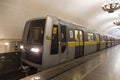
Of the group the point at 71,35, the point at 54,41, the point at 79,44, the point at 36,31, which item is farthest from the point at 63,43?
the point at 79,44

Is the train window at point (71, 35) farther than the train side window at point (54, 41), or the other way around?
the train window at point (71, 35)

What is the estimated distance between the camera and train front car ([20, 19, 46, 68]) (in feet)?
17.7

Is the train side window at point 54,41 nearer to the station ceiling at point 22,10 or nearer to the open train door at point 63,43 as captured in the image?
the open train door at point 63,43

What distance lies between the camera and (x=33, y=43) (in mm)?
5785

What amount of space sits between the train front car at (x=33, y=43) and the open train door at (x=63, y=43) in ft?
3.37

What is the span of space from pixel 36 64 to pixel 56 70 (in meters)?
0.90

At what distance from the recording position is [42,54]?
202 inches

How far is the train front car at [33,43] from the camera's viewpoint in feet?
17.7

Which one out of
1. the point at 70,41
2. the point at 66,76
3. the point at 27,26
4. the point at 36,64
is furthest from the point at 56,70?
the point at 27,26

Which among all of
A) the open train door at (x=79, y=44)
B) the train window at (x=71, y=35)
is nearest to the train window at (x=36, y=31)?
the train window at (x=71, y=35)

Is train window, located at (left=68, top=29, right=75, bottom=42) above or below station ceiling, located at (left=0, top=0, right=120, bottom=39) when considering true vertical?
below

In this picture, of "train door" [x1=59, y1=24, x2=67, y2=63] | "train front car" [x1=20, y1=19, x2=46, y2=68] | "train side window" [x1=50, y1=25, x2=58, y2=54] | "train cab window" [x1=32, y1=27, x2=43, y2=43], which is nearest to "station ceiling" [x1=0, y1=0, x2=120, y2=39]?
"train front car" [x1=20, y1=19, x2=46, y2=68]

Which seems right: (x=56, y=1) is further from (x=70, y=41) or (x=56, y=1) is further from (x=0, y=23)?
(x=0, y=23)

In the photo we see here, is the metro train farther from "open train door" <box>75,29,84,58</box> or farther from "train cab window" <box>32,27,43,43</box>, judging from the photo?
"open train door" <box>75,29,84,58</box>
